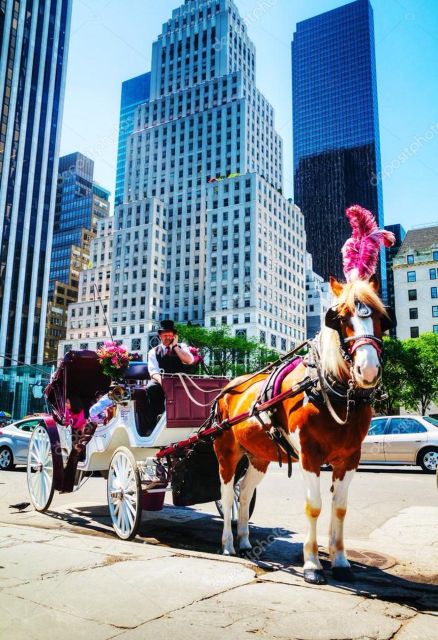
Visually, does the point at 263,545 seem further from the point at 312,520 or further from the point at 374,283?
the point at 374,283

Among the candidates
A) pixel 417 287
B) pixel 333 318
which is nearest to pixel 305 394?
pixel 333 318

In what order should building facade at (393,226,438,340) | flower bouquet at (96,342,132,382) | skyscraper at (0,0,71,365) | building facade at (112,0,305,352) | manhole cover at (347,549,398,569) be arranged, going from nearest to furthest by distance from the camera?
manhole cover at (347,549,398,569)
flower bouquet at (96,342,132,382)
building facade at (393,226,438,340)
skyscraper at (0,0,71,365)
building facade at (112,0,305,352)

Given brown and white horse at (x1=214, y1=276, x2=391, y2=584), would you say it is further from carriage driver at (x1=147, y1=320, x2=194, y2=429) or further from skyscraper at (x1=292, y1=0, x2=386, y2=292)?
skyscraper at (x1=292, y1=0, x2=386, y2=292)

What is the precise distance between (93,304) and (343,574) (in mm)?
115759

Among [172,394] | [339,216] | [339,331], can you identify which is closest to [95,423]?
[172,394]

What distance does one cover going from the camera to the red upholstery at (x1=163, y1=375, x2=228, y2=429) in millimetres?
6500

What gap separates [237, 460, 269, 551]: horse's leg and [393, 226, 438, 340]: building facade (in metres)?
72.7

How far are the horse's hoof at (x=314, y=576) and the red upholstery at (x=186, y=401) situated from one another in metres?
2.68

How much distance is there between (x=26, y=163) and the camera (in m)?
98.0

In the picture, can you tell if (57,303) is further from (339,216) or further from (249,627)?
(249,627)

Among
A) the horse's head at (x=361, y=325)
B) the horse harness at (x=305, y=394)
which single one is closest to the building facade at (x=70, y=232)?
the horse harness at (x=305, y=394)

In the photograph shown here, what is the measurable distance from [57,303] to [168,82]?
64424 millimetres

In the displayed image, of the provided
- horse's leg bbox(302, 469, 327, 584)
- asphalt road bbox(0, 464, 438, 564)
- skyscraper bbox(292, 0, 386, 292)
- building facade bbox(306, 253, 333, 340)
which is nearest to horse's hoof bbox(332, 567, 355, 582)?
horse's leg bbox(302, 469, 327, 584)

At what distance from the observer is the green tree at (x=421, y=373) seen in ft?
164
